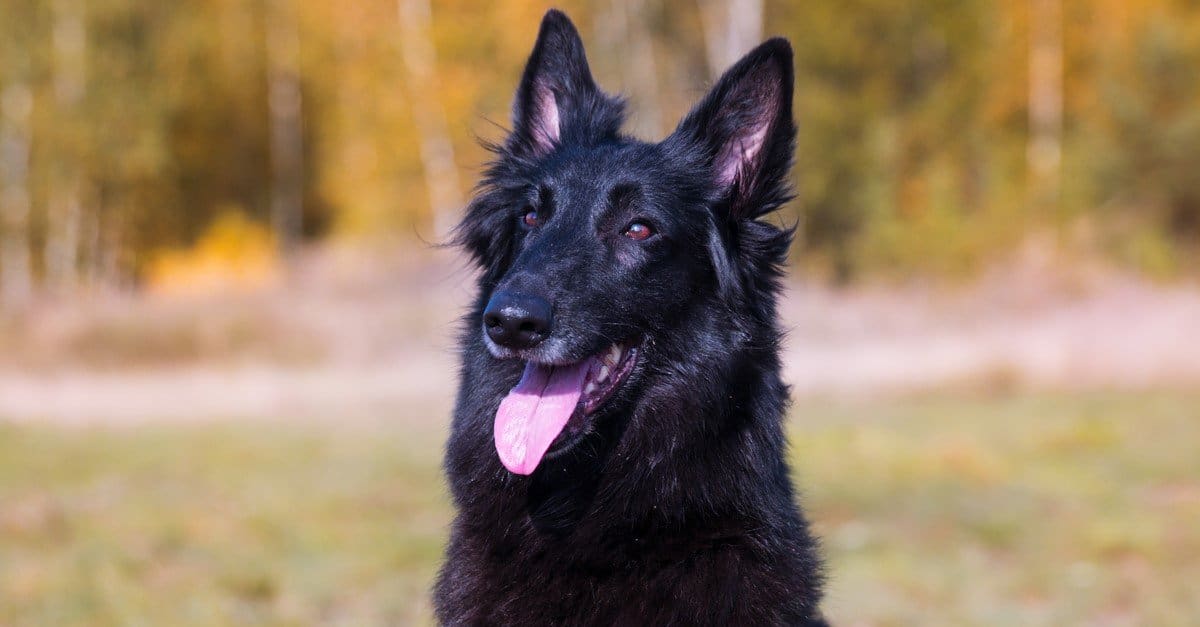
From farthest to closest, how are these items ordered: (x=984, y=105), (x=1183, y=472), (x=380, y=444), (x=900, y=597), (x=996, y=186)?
(x=984, y=105) < (x=996, y=186) < (x=380, y=444) < (x=1183, y=472) < (x=900, y=597)

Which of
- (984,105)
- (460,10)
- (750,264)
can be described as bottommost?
(750,264)

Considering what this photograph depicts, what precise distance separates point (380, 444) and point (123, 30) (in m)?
18.5

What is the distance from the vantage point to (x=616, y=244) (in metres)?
3.61

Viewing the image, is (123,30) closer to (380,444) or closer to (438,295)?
(438,295)

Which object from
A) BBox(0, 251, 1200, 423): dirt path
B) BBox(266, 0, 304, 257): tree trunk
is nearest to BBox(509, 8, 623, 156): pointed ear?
BBox(0, 251, 1200, 423): dirt path

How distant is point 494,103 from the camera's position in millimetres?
24969

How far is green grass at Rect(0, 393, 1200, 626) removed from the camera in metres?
6.51

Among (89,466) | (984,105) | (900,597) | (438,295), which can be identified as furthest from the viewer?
(984,105)

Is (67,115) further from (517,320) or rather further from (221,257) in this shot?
(517,320)

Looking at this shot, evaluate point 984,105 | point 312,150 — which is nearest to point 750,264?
point 984,105

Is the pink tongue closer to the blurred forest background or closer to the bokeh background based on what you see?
the bokeh background

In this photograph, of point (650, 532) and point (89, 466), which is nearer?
point (650, 532)

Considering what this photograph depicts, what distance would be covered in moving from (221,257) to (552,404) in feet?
97.0

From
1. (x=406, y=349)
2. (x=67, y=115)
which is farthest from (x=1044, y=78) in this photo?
(x=67, y=115)
